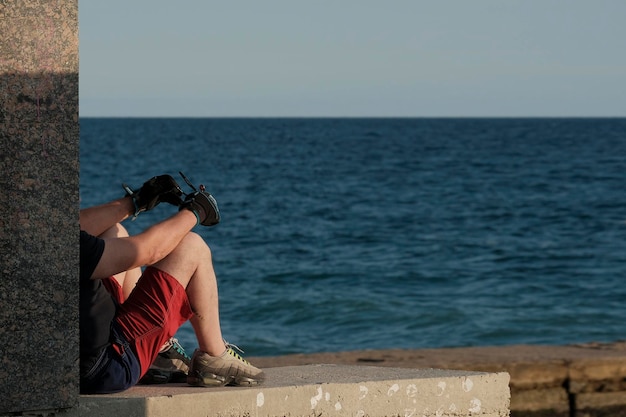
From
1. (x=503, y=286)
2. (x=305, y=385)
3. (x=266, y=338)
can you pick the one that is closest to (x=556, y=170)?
(x=503, y=286)

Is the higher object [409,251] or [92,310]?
[92,310]

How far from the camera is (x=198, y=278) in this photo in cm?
426

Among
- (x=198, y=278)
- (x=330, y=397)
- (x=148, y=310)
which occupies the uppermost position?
(x=198, y=278)

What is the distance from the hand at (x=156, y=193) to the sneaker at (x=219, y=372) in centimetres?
64

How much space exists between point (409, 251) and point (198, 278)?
1940 centimetres

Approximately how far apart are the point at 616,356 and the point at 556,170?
43.9m

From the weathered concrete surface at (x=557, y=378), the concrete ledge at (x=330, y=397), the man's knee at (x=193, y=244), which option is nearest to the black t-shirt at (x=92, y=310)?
the concrete ledge at (x=330, y=397)

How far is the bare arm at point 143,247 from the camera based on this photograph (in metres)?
3.94

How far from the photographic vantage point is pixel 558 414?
26.8 ft

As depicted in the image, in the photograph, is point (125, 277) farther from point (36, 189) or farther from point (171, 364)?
point (36, 189)

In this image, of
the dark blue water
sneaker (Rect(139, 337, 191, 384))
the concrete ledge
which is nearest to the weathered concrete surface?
the concrete ledge

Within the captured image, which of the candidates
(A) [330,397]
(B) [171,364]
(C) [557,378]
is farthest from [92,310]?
(C) [557,378]

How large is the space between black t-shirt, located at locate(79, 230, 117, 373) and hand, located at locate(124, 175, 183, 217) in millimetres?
556

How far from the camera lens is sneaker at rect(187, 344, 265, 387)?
4.42 meters
